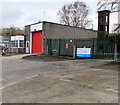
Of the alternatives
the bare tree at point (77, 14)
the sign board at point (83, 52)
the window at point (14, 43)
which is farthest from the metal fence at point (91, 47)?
the bare tree at point (77, 14)

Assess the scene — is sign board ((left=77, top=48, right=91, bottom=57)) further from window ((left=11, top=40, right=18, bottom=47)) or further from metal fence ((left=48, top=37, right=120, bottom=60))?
window ((left=11, top=40, right=18, bottom=47))

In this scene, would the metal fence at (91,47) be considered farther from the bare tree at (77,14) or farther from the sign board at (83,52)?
the bare tree at (77,14)

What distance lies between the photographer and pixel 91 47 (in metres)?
17.4

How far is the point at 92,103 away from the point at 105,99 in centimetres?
54

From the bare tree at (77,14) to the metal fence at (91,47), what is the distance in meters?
25.8

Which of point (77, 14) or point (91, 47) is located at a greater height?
point (77, 14)

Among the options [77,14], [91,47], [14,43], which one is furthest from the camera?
[77,14]

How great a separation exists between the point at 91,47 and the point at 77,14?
29910 mm

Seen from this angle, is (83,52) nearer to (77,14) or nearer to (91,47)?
(91,47)

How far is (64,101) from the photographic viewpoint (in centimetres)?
451

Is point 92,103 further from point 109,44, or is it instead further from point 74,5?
point 74,5

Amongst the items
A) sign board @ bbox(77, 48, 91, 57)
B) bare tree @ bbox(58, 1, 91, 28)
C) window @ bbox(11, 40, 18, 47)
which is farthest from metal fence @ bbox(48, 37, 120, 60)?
bare tree @ bbox(58, 1, 91, 28)

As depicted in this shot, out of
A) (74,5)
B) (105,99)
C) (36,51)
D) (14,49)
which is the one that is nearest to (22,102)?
(105,99)

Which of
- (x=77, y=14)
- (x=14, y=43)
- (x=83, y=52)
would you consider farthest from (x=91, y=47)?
(x=77, y=14)
